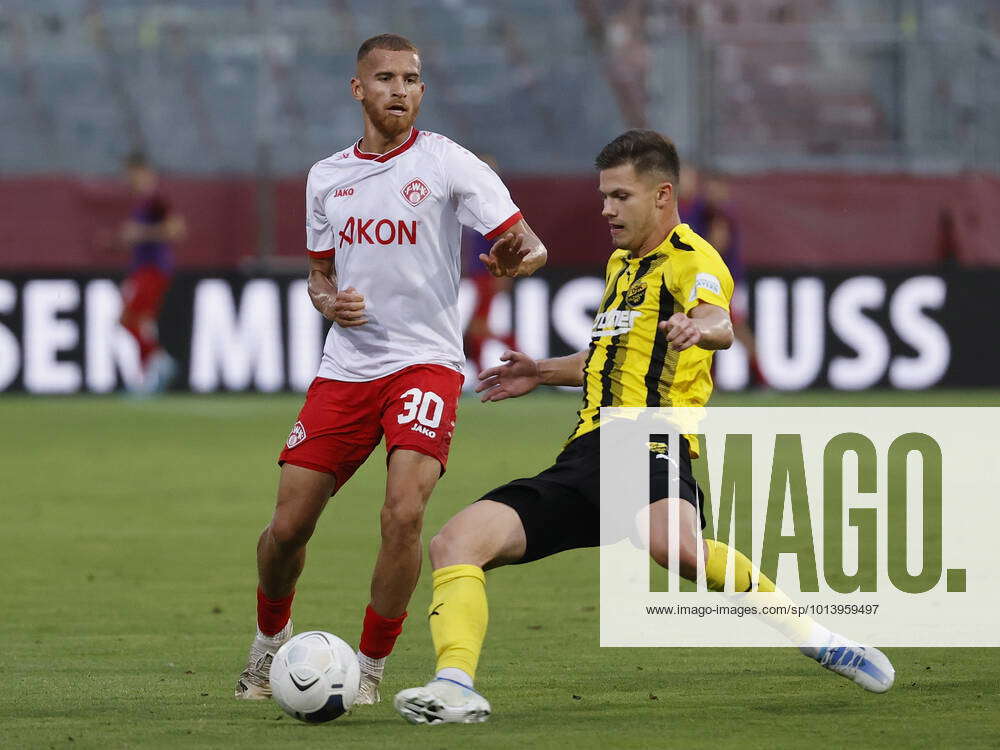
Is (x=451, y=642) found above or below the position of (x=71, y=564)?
above

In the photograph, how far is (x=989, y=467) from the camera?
40.1ft

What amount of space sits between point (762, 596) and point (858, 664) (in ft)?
1.16

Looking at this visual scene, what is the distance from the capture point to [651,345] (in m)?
5.86

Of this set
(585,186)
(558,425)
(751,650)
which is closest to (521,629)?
→ (751,650)

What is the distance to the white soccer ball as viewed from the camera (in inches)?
216

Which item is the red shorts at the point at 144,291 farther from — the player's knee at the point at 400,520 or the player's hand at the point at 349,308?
the player's knee at the point at 400,520

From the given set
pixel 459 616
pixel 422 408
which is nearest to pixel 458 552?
pixel 459 616

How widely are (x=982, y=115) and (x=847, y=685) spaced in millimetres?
15271

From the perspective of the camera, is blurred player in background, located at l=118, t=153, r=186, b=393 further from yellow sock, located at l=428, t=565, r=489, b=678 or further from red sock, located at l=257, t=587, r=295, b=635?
yellow sock, located at l=428, t=565, r=489, b=678

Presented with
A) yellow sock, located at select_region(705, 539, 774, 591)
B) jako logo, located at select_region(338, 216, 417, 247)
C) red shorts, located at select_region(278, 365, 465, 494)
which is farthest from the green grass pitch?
jako logo, located at select_region(338, 216, 417, 247)

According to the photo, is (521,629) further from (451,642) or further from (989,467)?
(989,467)

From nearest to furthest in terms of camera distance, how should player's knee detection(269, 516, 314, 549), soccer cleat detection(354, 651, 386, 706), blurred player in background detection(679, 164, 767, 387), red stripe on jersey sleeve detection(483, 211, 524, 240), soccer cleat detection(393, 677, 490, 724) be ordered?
1. soccer cleat detection(393, 677, 490, 724)
2. soccer cleat detection(354, 651, 386, 706)
3. player's knee detection(269, 516, 314, 549)
4. red stripe on jersey sleeve detection(483, 211, 524, 240)
5. blurred player in background detection(679, 164, 767, 387)

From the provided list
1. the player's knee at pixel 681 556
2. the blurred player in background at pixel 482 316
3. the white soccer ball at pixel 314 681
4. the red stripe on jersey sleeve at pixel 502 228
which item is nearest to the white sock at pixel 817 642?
the player's knee at pixel 681 556

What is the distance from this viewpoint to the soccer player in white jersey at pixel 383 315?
19.6 feet
